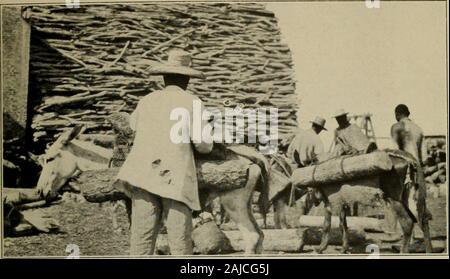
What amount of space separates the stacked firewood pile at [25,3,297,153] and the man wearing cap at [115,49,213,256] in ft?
0.66

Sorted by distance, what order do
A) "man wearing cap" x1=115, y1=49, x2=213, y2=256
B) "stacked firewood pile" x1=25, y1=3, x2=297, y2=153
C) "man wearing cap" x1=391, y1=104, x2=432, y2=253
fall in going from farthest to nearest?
"stacked firewood pile" x1=25, y1=3, x2=297, y2=153 → "man wearing cap" x1=391, y1=104, x2=432, y2=253 → "man wearing cap" x1=115, y1=49, x2=213, y2=256

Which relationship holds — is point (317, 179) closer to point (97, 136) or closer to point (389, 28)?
point (389, 28)

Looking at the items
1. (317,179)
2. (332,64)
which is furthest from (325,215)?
(332,64)

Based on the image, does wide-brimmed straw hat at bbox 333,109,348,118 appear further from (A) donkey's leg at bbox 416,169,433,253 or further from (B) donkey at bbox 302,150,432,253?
(A) donkey's leg at bbox 416,169,433,253

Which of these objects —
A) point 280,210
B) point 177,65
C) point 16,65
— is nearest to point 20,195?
point 16,65

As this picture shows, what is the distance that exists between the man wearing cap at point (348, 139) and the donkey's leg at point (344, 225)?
513 millimetres

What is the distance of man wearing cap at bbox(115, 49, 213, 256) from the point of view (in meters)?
7.21

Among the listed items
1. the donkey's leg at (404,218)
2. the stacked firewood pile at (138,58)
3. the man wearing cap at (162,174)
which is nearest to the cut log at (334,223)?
the donkey's leg at (404,218)

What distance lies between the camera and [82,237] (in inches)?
294

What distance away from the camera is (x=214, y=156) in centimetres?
731

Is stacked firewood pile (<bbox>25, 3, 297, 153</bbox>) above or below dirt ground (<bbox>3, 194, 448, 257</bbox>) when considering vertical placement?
above

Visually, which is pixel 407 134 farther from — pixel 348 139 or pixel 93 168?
pixel 93 168

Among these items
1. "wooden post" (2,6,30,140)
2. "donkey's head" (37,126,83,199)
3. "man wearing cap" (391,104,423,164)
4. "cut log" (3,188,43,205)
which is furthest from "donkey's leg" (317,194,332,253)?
"wooden post" (2,6,30,140)
